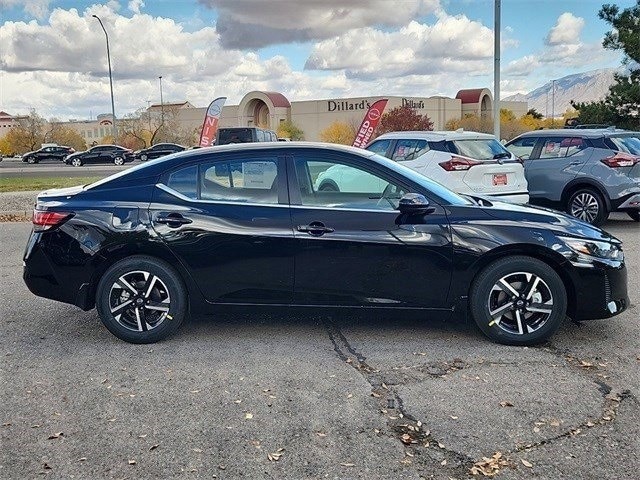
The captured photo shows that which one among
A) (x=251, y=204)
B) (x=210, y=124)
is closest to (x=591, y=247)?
(x=251, y=204)

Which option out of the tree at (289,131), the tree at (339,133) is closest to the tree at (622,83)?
the tree at (339,133)

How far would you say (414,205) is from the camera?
4.71 m

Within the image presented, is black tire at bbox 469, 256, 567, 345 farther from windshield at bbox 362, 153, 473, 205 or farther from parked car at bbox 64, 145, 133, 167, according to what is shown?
→ parked car at bbox 64, 145, 133, 167

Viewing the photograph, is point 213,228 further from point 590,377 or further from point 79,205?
point 590,377

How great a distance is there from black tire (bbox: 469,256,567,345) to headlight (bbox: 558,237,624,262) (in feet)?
0.79

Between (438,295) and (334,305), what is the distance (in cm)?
80

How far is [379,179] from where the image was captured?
4898 mm

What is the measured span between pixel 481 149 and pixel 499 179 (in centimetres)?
59

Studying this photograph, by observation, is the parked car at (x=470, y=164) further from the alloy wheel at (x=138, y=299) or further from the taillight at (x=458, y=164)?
the alloy wheel at (x=138, y=299)

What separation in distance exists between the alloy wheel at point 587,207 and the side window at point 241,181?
7240 mm

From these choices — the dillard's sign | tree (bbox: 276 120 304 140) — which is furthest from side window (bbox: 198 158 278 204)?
the dillard's sign

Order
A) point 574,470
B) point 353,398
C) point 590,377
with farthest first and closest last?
1. point 590,377
2. point 353,398
3. point 574,470

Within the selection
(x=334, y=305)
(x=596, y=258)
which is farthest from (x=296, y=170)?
(x=596, y=258)

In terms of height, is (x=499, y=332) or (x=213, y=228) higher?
(x=213, y=228)
